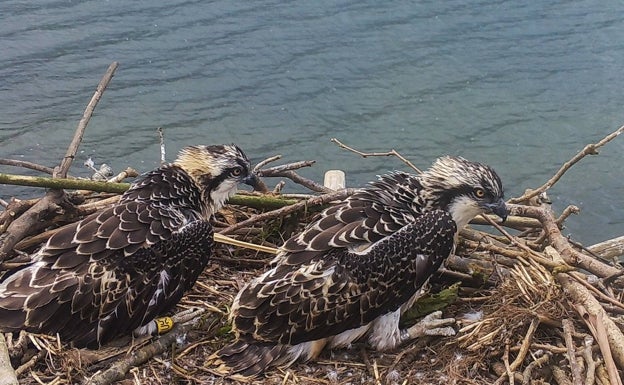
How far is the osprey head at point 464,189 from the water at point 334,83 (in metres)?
7.15

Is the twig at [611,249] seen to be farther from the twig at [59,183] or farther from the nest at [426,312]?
the twig at [59,183]

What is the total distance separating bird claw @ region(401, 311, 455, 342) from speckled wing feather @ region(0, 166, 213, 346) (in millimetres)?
1874

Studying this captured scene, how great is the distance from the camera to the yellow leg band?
24.4 ft

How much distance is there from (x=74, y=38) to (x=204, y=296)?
1135cm

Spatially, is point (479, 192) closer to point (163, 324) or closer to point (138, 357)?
point (163, 324)

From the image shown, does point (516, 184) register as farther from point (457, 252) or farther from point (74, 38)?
point (74, 38)

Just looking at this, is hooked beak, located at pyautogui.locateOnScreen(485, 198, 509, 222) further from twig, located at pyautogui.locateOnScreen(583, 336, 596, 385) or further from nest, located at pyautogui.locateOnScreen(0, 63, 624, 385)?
twig, located at pyautogui.locateOnScreen(583, 336, 596, 385)

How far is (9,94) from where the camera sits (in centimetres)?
1605

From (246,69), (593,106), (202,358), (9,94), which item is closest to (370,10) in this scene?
(246,69)

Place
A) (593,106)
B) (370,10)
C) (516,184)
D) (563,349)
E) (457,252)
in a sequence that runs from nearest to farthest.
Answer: (563,349), (457,252), (516,184), (593,106), (370,10)

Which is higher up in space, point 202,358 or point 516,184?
point 202,358

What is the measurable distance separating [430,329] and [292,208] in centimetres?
181

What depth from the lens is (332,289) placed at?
23.5 ft

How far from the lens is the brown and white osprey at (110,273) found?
6914mm
